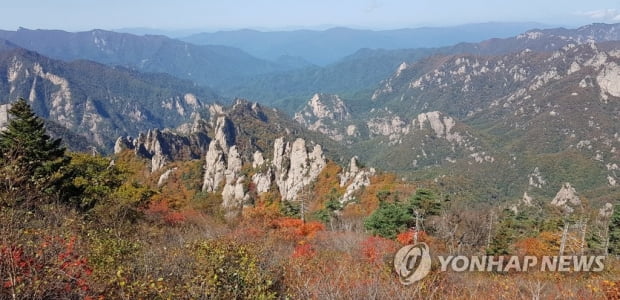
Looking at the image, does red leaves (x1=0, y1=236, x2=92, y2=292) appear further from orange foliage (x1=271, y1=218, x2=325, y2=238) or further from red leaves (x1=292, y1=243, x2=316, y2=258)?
orange foliage (x1=271, y1=218, x2=325, y2=238)

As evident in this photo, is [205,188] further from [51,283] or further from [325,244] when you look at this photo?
[51,283]

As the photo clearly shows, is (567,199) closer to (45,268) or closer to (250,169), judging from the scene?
(250,169)

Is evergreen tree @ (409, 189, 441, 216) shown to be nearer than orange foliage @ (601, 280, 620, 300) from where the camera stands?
No

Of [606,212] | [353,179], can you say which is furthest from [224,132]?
[606,212]

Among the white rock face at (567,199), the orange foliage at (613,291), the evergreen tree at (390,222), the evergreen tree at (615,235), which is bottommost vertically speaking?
the white rock face at (567,199)

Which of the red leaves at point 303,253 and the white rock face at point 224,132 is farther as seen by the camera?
the white rock face at point 224,132

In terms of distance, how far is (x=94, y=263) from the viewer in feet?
38.0

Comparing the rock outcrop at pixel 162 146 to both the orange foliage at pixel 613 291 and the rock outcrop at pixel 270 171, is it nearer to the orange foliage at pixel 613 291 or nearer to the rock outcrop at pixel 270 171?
the rock outcrop at pixel 270 171

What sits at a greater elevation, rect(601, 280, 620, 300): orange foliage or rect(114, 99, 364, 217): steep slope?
rect(601, 280, 620, 300): orange foliage

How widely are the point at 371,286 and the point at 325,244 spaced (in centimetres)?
2144

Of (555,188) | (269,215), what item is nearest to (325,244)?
(269,215)

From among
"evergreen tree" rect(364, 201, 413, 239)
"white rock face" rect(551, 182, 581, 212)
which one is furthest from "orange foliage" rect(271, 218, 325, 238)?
"white rock face" rect(551, 182, 581, 212)

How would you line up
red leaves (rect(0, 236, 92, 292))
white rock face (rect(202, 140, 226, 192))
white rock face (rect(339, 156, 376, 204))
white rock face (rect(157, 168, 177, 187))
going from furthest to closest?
1. white rock face (rect(202, 140, 226, 192))
2. white rock face (rect(157, 168, 177, 187))
3. white rock face (rect(339, 156, 376, 204))
4. red leaves (rect(0, 236, 92, 292))

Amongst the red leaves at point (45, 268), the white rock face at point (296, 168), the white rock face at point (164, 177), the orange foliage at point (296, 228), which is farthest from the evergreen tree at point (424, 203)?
the white rock face at point (164, 177)
